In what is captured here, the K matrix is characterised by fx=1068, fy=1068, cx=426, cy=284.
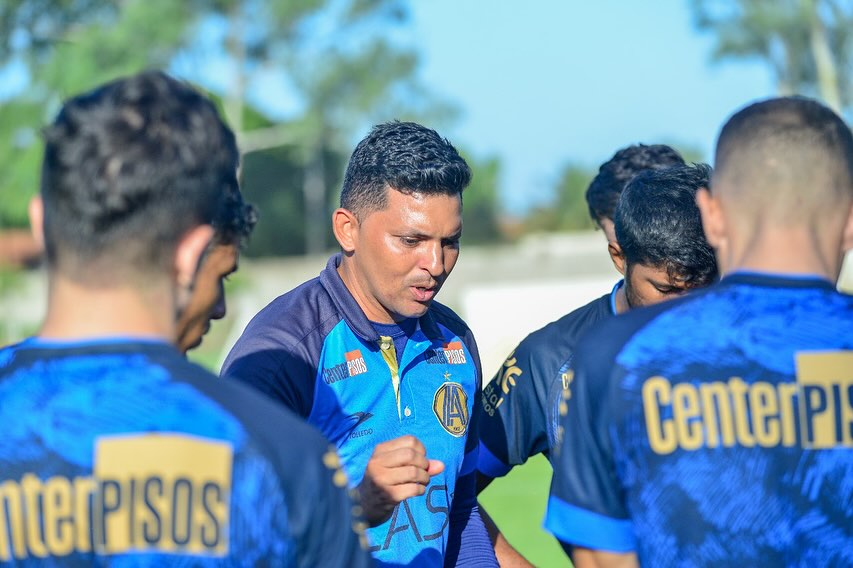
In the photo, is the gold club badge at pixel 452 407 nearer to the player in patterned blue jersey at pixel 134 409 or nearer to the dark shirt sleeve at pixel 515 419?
the dark shirt sleeve at pixel 515 419

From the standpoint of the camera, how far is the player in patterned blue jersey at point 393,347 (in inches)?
133

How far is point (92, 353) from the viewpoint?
6.63 feet

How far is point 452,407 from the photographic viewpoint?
3.71 meters

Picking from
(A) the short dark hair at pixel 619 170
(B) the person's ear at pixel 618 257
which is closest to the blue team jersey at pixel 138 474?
(B) the person's ear at pixel 618 257

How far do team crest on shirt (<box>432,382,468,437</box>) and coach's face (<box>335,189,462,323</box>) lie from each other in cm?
30

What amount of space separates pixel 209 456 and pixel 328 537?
0.28 metres

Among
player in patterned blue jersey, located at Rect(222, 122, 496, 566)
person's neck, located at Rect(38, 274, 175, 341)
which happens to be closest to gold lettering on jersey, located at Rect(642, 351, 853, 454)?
person's neck, located at Rect(38, 274, 175, 341)

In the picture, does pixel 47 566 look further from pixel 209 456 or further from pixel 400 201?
pixel 400 201

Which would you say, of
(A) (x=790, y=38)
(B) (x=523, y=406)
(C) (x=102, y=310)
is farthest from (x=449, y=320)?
(A) (x=790, y=38)

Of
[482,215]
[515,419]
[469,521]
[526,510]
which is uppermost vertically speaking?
[515,419]

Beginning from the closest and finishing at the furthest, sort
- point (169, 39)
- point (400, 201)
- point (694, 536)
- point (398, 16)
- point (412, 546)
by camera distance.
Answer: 1. point (694, 536)
2. point (412, 546)
3. point (400, 201)
4. point (169, 39)
5. point (398, 16)

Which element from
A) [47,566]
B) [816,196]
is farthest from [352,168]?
[47,566]

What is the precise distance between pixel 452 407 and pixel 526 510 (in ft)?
19.8

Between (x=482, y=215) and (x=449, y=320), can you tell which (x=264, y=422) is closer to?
(x=449, y=320)
